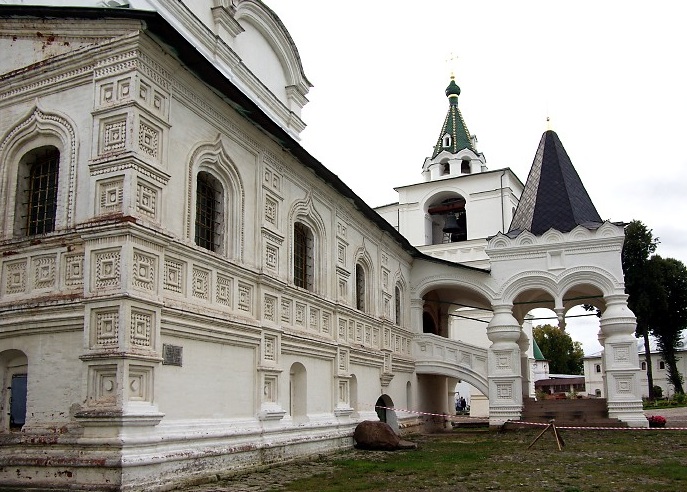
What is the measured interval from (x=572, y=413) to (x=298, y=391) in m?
8.86

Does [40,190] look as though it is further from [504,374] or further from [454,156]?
[454,156]

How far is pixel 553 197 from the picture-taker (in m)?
20.2

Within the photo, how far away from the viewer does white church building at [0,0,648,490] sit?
27.0 feet

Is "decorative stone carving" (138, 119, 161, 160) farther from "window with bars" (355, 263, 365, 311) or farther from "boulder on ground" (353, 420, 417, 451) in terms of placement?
"window with bars" (355, 263, 365, 311)

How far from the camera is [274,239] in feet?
39.1

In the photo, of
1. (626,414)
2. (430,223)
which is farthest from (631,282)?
(626,414)

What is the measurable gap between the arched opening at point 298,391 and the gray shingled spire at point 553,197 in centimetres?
913

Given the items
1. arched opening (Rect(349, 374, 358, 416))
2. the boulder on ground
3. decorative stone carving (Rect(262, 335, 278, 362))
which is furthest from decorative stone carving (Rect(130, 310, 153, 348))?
arched opening (Rect(349, 374, 358, 416))

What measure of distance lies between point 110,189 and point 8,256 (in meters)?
1.77

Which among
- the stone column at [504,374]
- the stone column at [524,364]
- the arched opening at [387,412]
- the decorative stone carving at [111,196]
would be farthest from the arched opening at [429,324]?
the decorative stone carving at [111,196]

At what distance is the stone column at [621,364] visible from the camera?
1767 centimetres

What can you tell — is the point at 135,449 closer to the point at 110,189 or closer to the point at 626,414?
the point at 110,189

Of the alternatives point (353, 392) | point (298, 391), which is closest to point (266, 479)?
point (298, 391)

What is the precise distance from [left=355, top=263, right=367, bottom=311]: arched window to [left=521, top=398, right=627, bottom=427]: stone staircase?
209 inches
